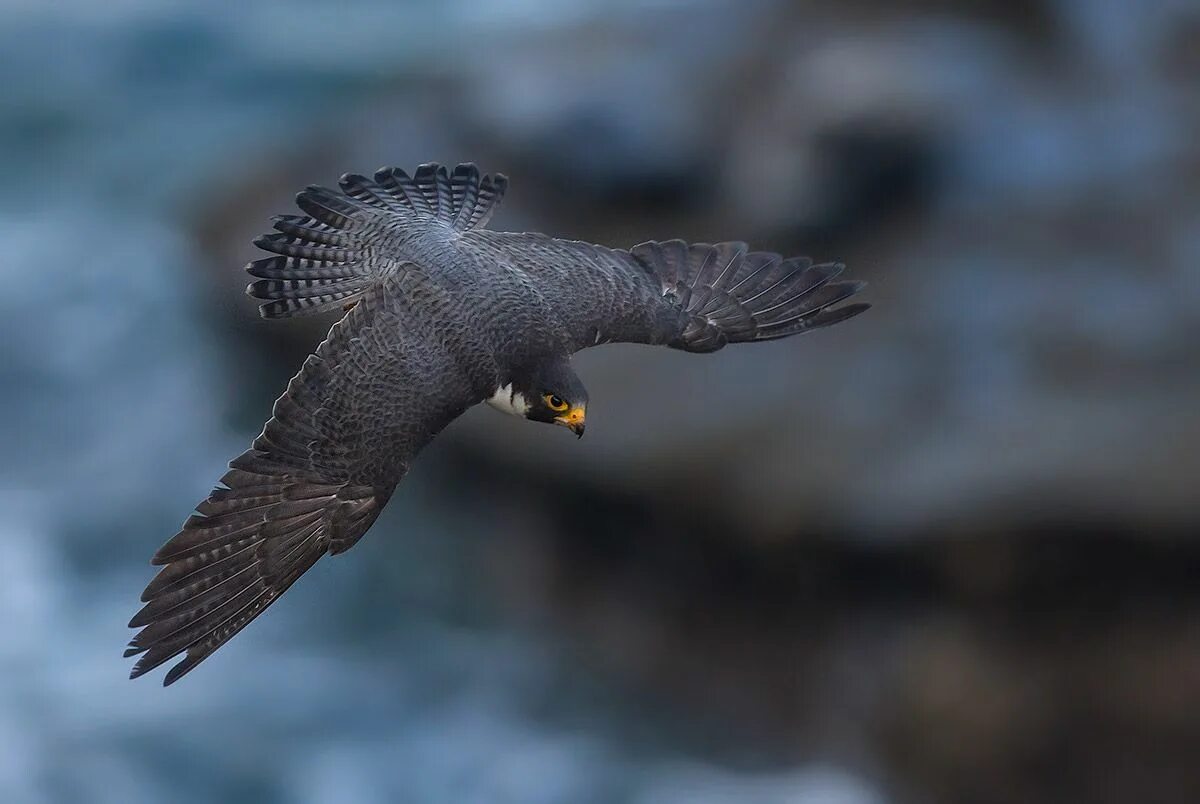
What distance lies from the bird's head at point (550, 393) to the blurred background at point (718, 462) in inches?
86.9

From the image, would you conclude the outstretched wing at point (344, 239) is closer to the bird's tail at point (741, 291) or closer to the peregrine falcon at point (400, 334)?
the peregrine falcon at point (400, 334)

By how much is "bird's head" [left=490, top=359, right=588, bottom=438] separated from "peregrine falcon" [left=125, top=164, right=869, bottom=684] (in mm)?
11

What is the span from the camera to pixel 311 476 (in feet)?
25.3

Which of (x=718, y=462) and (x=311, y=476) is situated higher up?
(x=718, y=462)

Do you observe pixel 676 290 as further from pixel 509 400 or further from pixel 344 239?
pixel 344 239

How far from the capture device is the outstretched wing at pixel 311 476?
24.2ft

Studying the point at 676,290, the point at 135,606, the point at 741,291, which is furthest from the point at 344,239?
the point at 135,606

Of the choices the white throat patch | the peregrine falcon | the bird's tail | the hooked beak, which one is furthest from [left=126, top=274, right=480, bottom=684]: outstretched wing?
the bird's tail

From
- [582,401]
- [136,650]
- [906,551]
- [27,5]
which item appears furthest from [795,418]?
[27,5]

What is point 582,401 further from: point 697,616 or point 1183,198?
point 1183,198

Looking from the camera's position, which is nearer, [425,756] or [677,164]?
[425,756]

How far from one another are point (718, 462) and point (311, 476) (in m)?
3.58

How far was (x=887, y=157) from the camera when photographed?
1291cm

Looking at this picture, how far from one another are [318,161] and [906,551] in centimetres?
674
